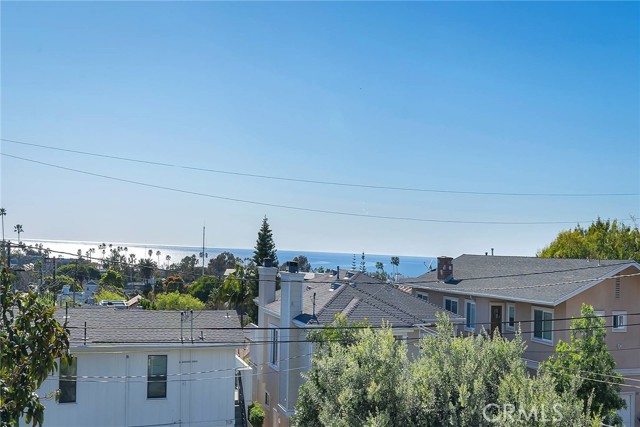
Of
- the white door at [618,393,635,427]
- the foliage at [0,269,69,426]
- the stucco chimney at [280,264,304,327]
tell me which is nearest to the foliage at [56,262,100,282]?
the stucco chimney at [280,264,304,327]

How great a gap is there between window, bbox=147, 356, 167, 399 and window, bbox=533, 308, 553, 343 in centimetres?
1672

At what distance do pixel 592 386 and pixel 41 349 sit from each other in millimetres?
17615

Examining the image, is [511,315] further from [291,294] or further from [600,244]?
[600,244]

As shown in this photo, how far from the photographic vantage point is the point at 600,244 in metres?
48.3

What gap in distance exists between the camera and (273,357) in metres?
25.1

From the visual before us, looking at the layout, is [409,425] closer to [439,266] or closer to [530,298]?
[530,298]

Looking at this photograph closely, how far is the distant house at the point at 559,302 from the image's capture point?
2547 cm

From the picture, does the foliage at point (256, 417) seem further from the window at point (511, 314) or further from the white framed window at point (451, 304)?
the white framed window at point (451, 304)

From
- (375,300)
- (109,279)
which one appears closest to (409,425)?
(375,300)

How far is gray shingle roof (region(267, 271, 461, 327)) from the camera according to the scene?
21.8 m

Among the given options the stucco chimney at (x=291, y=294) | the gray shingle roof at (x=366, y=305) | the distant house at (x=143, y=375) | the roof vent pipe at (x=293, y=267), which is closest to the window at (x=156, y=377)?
the distant house at (x=143, y=375)

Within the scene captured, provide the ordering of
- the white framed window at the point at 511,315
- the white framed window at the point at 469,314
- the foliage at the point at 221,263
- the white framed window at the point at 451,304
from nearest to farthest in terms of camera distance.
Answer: the white framed window at the point at 511,315 < the white framed window at the point at 469,314 < the white framed window at the point at 451,304 < the foliage at the point at 221,263

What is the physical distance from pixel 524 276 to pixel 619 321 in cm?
499

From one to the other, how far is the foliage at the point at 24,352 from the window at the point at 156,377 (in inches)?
557
